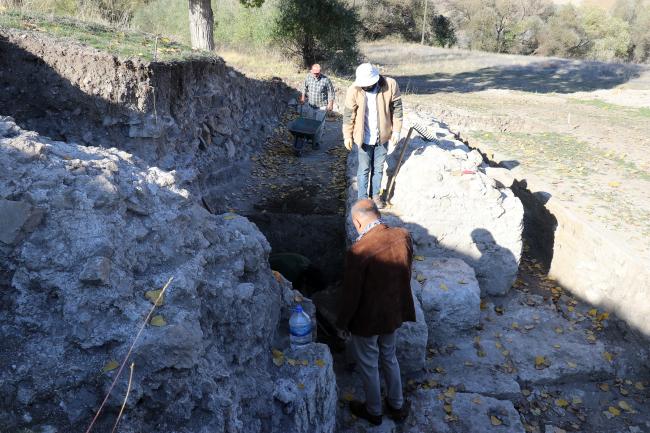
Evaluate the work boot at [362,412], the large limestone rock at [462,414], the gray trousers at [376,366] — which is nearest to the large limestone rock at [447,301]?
the large limestone rock at [462,414]

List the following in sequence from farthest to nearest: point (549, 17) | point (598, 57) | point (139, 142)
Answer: point (549, 17) < point (598, 57) < point (139, 142)

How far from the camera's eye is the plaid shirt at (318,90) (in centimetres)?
1020

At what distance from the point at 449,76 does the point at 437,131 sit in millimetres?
17894

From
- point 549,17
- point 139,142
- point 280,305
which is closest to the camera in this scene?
point 280,305

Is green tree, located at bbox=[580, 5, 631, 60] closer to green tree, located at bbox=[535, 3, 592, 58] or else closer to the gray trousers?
green tree, located at bbox=[535, 3, 592, 58]

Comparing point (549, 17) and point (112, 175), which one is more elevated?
point (549, 17)

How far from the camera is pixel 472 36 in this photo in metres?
39.2

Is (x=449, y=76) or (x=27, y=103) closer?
(x=27, y=103)

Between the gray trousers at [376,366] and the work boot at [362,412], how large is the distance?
47 millimetres

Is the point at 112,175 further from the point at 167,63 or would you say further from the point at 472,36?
the point at 472,36

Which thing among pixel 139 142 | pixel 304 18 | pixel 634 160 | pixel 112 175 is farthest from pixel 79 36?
pixel 304 18

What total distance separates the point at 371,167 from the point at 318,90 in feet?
17.4

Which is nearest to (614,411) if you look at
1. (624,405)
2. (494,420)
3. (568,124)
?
(624,405)

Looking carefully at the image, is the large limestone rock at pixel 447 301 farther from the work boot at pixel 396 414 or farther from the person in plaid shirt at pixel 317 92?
the person in plaid shirt at pixel 317 92
